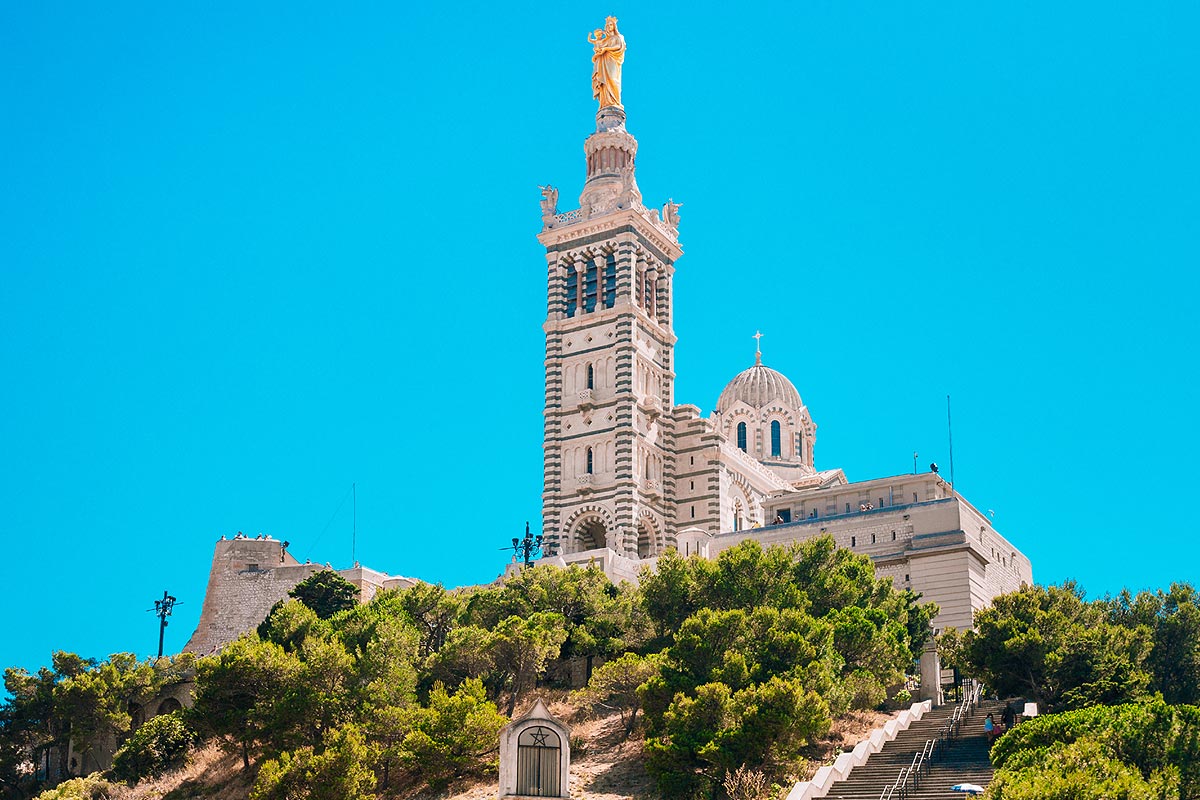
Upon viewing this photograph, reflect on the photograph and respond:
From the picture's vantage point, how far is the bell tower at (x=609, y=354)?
8606cm

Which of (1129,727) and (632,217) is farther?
(632,217)

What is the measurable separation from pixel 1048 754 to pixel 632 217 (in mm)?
56238

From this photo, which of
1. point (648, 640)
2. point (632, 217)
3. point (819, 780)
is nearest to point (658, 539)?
point (632, 217)

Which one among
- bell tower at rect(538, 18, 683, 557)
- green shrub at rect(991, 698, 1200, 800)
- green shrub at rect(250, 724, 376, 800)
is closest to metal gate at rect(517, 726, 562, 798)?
green shrub at rect(250, 724, 376, 800)

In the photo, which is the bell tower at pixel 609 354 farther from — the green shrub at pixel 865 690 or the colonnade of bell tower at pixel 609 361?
the green shrub at pixel 865 690

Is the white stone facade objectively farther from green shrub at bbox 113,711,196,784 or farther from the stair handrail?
the stair handrail

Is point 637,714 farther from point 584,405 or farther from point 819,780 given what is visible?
point 584,405

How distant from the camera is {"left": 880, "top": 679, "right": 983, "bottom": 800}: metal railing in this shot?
4325 centimetres

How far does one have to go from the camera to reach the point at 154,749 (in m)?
60.4

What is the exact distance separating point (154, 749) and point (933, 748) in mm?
29313

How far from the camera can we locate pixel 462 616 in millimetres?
65062

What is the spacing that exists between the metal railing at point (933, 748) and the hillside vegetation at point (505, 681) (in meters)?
2.59

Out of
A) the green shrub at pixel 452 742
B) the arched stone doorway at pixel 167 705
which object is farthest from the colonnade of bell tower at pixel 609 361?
the green shrub at pixel 452 742

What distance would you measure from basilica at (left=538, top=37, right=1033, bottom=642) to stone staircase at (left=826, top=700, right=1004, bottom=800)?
22.6 metres
